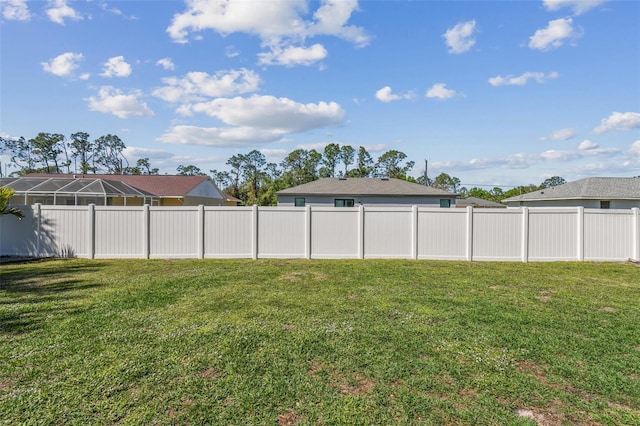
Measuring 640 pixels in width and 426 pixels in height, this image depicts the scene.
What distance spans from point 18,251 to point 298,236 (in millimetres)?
8295

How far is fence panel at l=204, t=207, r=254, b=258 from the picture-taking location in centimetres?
981

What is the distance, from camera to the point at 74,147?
47344mm

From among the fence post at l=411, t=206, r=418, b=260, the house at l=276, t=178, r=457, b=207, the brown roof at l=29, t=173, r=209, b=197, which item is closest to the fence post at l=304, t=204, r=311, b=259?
the fence post at l=411, t=206, r=418, b=260

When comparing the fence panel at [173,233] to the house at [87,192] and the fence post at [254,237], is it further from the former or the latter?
the house at [87,192]

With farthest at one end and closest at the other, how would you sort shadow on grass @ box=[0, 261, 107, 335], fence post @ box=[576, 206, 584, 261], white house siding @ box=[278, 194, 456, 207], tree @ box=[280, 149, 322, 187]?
1. tree @ box=[280, 149, 322, 187]
2. white house siding @ box=[278, 194, 456, 207]
3. fence post @ box=[576, 206, 584, 261]
4. shadow on grass @ box=[0, 261, 107, 335]

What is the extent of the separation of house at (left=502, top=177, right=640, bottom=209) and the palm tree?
27152mm

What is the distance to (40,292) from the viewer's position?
606cm

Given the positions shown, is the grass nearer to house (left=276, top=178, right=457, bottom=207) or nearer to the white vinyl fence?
the white vinyl fence

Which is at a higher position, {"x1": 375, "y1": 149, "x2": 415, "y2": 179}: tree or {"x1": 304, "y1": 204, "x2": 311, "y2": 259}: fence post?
{"x1": 375, "y1": 149, "x2": 415, "y2": 179}: tree

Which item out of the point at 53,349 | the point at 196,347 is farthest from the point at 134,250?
the point at 196,347

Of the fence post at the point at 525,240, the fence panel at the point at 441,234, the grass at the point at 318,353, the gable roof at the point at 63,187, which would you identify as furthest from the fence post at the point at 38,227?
the fence post at the point at 525,240

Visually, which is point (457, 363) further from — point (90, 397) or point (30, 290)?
point (30, 290)

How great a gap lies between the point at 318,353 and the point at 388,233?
6763 millimetres

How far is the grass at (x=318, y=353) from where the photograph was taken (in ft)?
8.55
